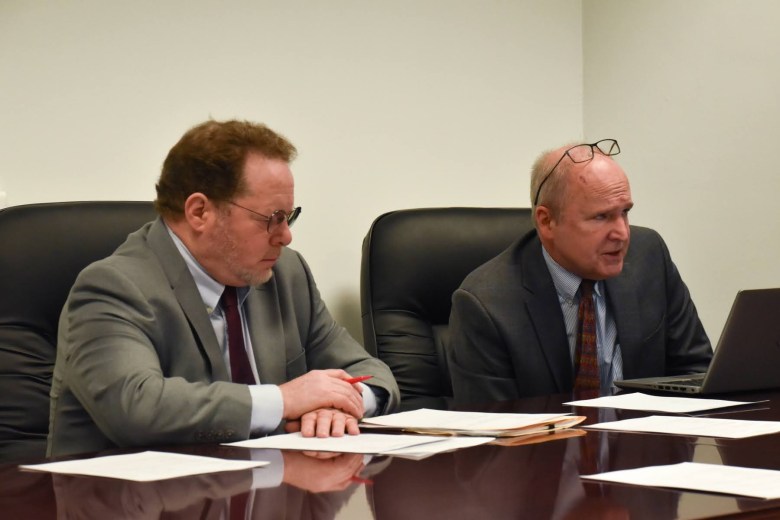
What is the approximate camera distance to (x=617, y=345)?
261cm

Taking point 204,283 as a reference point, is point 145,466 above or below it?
below

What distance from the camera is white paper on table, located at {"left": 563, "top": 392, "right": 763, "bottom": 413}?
1.88 m

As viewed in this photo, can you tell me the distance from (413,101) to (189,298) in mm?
1681

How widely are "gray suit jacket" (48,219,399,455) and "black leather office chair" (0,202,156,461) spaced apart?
0.24 meters

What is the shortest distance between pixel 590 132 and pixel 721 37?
2.23 feet

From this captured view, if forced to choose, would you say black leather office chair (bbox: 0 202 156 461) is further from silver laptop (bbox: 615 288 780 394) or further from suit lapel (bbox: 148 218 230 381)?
silver laptop (bbox: 615 288 780 394)

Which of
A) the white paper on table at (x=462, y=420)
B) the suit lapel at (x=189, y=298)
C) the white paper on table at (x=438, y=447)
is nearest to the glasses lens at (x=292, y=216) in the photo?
the suit lapel at (x=189, y=298)

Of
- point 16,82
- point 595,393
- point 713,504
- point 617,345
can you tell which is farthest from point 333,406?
point 16,82

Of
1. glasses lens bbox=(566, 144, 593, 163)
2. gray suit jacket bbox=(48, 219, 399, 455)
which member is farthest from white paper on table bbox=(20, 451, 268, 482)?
glasses lens bbox=(566, 144, 593, 163)

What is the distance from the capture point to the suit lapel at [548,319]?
98.5 inches

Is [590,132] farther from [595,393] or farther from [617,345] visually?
[595,393]

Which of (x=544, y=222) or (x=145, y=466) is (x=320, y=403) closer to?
(x=145, y=466)

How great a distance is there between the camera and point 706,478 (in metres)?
1.20

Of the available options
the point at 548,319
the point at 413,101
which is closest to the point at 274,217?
the point at 548,319
